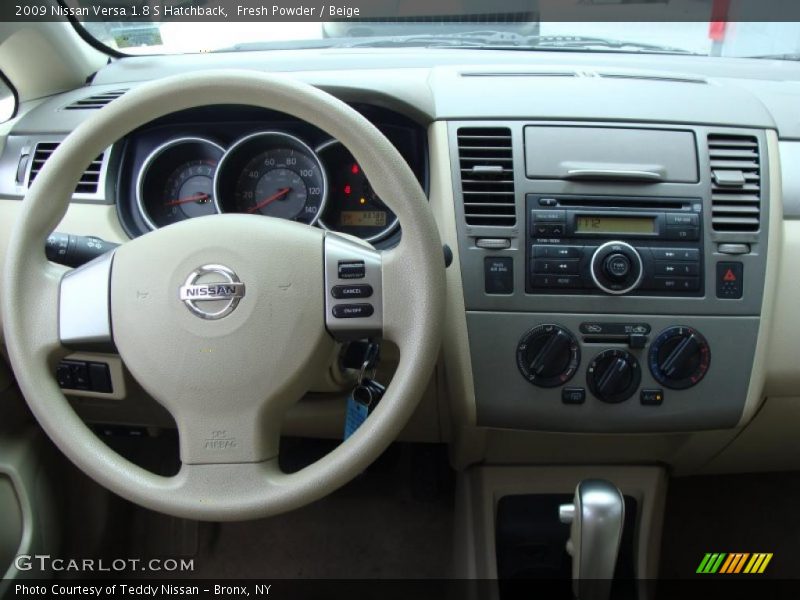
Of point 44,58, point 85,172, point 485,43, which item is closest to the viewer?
point 85,172

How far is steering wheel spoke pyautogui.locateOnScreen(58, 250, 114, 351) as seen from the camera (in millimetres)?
866

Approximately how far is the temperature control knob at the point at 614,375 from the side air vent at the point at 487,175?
0.29 m

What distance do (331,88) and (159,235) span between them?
17.9 inches

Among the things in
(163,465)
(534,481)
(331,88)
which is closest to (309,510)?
(163,465)

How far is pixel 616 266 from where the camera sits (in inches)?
40.6

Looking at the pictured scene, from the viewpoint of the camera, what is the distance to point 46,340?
33.6 inches

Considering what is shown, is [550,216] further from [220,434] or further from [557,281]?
[220,434]

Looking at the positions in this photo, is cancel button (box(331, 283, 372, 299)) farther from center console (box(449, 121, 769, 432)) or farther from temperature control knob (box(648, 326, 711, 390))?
temperature control knob (box(648, 326, 711, 390))

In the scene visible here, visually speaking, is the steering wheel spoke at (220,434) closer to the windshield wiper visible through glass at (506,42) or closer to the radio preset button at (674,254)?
the radio preset button at (674,254)

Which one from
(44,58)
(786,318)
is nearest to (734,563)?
(786,318)

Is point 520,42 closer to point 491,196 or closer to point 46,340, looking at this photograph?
point 491,196

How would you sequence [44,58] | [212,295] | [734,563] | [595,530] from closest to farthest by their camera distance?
1. [212,295]
2. [595,530]
3. [44,58]
4. [734,563]

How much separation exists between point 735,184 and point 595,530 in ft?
2.09

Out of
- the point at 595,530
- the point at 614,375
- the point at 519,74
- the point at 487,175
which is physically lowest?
the point at 595,530
